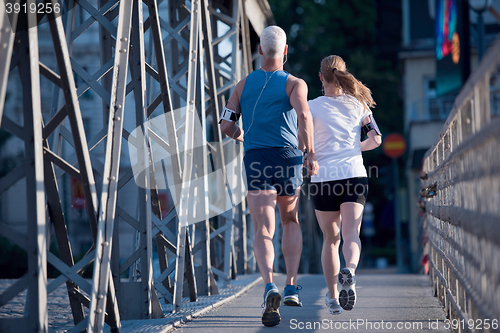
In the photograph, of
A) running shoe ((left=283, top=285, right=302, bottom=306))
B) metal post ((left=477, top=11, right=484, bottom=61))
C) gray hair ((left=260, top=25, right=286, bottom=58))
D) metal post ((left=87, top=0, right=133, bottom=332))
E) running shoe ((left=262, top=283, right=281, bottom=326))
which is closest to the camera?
metal post ((left=87, top=0, right=133, bottom=332))

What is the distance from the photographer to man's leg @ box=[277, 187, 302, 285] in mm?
4414

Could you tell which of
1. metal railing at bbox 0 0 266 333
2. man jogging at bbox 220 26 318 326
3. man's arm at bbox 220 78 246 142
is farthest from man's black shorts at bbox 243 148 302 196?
metal railing at bbox 0 0 266 333

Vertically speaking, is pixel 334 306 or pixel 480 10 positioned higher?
pixel 480 10

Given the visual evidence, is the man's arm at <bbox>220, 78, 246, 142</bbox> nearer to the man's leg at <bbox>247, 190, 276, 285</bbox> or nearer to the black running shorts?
the man's leg at <bbox>247, 190, 276, 285</bbox>

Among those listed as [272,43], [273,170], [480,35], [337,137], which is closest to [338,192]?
[337,137]

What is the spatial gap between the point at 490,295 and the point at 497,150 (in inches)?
22.0

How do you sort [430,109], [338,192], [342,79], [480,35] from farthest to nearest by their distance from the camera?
1. [430,109]
2. [480,35]
3. [342,79]
4. [338,192]

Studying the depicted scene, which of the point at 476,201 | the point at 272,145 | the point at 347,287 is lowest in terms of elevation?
the point at 347,287

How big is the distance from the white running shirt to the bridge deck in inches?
39.0

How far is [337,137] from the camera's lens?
4.57 metres

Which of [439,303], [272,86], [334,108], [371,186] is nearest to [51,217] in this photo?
[272,86]

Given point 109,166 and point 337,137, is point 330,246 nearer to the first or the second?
point 337,137

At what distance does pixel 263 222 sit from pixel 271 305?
1.83 feet

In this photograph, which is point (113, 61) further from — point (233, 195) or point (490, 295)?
point (233, 195)
